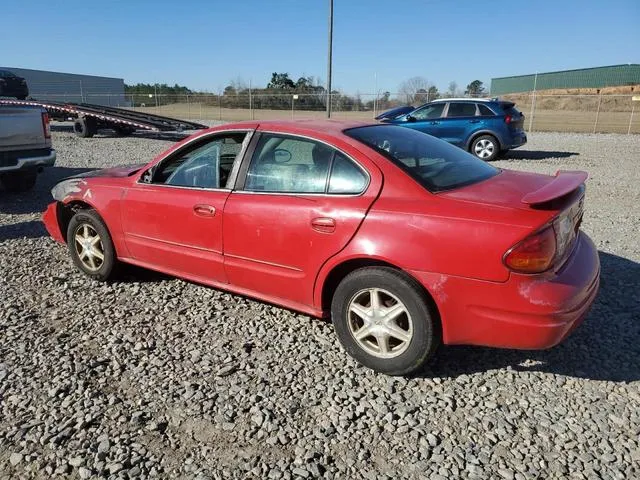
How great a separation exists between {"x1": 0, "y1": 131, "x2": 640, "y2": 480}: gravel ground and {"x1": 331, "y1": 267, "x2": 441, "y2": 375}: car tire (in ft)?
0.45

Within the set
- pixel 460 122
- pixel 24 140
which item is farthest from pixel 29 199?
pixel 460 122

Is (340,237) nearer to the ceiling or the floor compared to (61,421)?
nearer to the ceiling

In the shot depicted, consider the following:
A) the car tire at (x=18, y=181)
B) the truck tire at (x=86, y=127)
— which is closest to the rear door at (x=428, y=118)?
the car tire at (x=18, y=181)

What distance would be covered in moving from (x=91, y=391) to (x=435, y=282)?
2145mm

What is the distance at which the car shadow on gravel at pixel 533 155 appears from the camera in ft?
46.3

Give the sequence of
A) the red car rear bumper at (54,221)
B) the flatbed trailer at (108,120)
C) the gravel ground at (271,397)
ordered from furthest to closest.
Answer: the flatbed trailer at (108,120)
the red car rear bumper at (54,221)
the gravel ground at (271,397)

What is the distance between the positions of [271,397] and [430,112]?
12243 millimetres

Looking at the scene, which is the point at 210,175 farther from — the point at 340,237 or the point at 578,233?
the point at 578,233

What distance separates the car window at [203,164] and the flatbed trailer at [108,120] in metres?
12.6

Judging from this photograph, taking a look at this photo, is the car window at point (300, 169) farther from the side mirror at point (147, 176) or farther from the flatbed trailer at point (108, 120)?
the flatbed trailer at point (108, 120)

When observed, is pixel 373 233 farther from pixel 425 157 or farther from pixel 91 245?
pixel 91 245

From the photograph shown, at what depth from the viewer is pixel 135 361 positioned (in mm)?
3367

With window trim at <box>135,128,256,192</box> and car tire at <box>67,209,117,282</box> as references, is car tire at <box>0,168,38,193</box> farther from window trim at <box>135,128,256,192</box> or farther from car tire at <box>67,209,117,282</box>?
window trim at <box>135,128,256,192</box>

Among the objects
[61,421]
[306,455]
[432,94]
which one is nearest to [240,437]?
[306,455]
